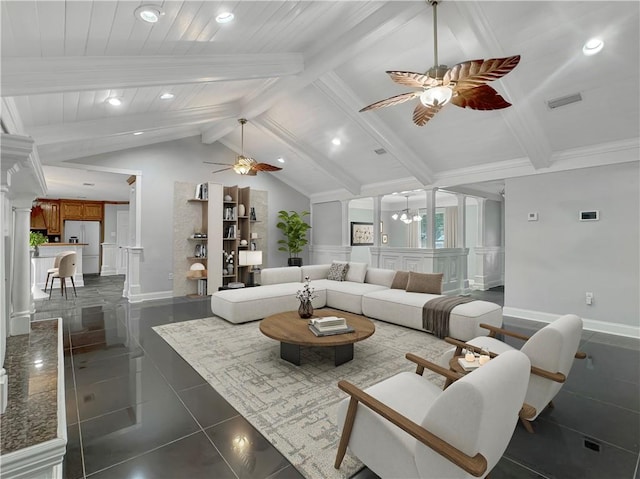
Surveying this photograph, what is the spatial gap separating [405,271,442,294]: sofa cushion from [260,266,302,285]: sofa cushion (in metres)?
2.17

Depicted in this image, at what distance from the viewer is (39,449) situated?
1.50 metres

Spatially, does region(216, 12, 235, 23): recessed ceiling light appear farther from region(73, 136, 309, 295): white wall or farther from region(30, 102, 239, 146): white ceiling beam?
region(73, 136, 309, 295): white wall

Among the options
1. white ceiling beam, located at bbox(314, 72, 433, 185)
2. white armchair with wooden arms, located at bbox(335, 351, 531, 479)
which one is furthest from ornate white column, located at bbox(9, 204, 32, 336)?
white ceiling beam, located at bbox(314, 72, 433, 185)

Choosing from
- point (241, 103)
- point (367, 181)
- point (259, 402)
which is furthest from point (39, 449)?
point (367, 181)

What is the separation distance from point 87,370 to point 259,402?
186cm

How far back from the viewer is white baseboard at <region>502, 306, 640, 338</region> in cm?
429

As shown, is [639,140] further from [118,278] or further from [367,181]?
[118,278]

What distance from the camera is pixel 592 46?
325cm

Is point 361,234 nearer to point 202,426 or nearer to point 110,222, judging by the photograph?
point 110,222

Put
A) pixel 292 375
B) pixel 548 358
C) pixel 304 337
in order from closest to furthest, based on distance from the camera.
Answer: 1. pixel 548 358
2. pixel 292 375
3. pixel 304 337

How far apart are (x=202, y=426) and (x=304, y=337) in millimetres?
1166

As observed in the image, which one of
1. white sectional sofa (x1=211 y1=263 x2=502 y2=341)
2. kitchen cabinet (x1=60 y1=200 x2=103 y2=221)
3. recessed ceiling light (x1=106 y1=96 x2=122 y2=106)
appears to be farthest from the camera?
kitchen cabinet (x1=60 y1=200 x2=103 y2=221)

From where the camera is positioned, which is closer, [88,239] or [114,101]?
[114,101]

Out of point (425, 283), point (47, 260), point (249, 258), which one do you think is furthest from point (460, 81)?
point (47, 260)
